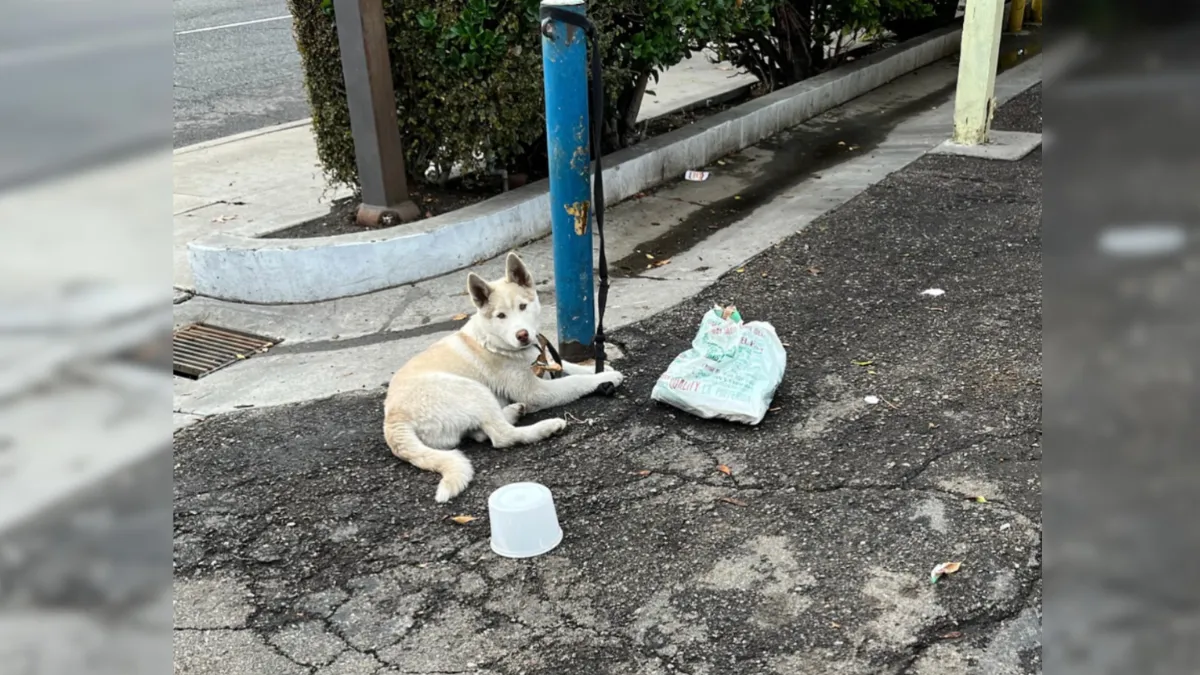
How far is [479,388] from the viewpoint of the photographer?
4270 millimetres

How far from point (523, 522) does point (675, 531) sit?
55 centimetres

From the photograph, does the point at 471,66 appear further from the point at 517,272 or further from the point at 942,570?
the point at 942,570

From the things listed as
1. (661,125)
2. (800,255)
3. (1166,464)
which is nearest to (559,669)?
(1166,464)

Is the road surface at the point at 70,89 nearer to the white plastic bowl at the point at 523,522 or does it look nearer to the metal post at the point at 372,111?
the white plastic bowl at the point at 523,522

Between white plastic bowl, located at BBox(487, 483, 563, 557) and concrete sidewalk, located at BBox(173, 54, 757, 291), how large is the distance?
3.55m

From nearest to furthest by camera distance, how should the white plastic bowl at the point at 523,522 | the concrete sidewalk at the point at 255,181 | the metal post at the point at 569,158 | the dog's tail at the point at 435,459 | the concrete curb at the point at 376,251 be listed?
the white plastic bowl at the point at 523,522
the dog's tail at the point at 435,459
the metal post at the point at 569,158
the concrete curb at the point at 376,251
the concrete sidewalk at the point at 255,181

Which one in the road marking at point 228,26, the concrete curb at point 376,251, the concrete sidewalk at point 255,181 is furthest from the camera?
the road marking at point 228,26

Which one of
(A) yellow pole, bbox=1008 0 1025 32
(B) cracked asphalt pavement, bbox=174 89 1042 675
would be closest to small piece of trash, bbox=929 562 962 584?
(B) cracked asphalt pavement, bbox=174 89 1042 675

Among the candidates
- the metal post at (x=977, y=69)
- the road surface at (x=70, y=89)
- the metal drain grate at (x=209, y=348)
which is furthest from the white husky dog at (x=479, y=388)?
the metal post at (x=977, y=69)

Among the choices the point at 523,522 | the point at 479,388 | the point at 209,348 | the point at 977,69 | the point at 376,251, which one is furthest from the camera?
the point at 977,69

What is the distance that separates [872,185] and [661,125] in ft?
7.29

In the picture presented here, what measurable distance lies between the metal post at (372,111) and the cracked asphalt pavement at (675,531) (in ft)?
6.35

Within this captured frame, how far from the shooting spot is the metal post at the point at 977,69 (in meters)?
7.72

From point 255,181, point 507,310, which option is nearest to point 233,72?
point 255,181
